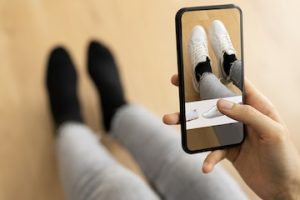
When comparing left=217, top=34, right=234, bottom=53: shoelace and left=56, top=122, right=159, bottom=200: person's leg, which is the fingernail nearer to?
left=217, top=34, right=234, bottom=53: shoelace

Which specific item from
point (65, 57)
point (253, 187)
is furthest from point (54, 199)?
point (253, 187)

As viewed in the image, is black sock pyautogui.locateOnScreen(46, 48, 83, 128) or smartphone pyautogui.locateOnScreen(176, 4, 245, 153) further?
black sock pyautogui.locateOnScreen(46, 48, 83, 128)

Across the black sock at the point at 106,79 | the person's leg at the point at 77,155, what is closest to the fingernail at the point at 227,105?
the person's leg at the point at 77,155

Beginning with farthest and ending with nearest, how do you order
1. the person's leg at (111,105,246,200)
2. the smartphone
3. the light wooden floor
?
the light wooden floor → the person's leg at (111,105,246,200) → the smartphone

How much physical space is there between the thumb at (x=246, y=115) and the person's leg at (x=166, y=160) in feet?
0.31

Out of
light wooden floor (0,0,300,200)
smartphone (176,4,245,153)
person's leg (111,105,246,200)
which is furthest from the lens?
light wooden floor (0,0,300,200)

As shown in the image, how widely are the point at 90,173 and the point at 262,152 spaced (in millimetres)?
286

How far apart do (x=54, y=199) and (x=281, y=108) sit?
0.48 metres

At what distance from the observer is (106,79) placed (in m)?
0.82

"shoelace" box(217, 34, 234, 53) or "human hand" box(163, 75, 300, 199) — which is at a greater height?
"shoelace" box(217, 34, 234, 53)

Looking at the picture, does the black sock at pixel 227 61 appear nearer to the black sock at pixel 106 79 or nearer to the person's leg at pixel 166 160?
the person's leg at pixel 166 160

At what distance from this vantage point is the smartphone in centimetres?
32

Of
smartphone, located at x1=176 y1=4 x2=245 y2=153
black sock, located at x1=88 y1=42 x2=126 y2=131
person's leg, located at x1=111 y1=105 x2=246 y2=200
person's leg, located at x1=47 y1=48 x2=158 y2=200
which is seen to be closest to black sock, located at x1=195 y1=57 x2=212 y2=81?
smartphone, located at x1=176 y1=4 x2=245 y2=153

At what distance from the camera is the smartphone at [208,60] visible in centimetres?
32
